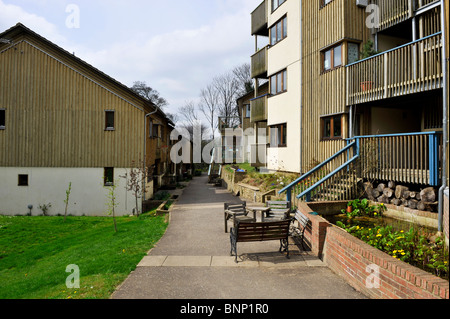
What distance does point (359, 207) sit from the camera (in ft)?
30.6

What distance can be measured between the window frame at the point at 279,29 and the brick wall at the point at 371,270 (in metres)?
13.4

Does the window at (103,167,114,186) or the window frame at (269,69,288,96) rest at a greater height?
the window frame at (269,69,288,96)

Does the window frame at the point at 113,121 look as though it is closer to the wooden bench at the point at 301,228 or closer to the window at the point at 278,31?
the window at the point at 278,31

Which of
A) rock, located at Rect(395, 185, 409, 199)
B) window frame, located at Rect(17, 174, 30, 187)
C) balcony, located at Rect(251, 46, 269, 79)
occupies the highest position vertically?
balcony, located at Rect(251, 46, 269, 79)

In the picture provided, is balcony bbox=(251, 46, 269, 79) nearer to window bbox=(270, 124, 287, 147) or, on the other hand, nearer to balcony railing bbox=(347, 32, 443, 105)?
window bbox=(270, 124, 287, 147)

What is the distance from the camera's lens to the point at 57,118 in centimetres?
1788

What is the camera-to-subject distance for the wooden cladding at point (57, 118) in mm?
17625

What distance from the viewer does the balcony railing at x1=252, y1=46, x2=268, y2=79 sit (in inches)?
768

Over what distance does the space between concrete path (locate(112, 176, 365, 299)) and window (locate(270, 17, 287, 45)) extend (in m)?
13.3

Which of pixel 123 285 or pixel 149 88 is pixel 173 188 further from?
pixel 149 88

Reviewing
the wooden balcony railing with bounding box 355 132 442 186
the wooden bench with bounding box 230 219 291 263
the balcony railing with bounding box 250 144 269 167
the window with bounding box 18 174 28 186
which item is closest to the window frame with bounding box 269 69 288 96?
→ the balcony railing with bounding box 250 144 269 167

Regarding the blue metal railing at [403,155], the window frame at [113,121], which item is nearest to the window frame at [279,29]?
the blue metal railing at [403,155]
